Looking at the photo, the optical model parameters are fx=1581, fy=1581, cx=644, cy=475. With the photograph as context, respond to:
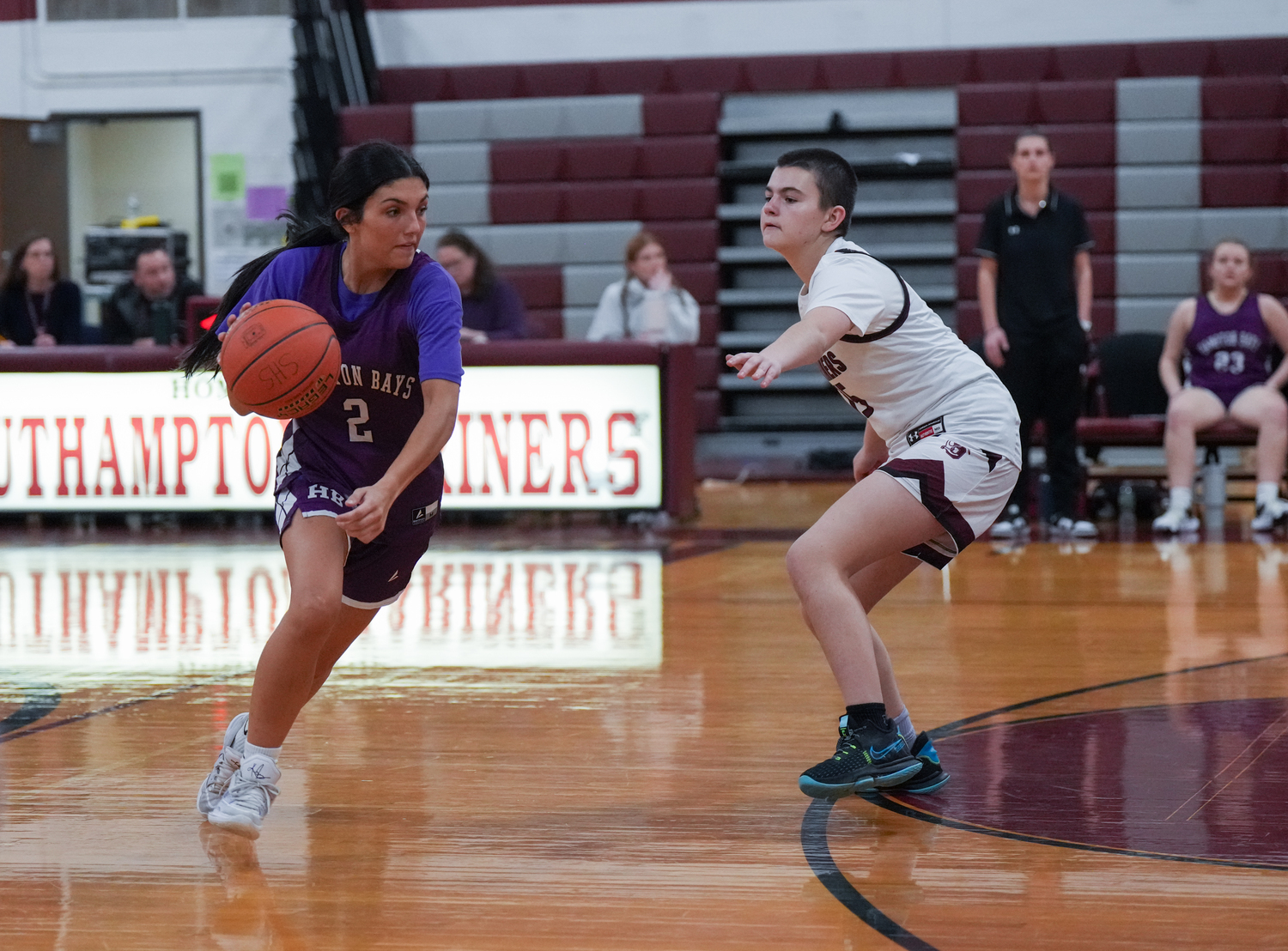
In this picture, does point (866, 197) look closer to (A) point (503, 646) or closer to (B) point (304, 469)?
(A) point (503, 646)

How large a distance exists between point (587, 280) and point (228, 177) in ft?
9.85

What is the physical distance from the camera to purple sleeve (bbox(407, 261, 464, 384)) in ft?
8.87

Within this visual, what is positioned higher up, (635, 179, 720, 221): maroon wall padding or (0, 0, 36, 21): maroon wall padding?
(0, 0, 36, 21): maroon wall padding

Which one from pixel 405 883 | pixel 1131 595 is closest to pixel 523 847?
pixel 405 883

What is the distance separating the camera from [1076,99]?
11.0 m

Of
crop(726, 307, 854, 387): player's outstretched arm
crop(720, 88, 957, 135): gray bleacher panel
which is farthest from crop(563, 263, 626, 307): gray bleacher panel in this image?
crop(726, 307, 854, 387): player's outstretched arm

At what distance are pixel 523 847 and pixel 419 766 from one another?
0.62 meters

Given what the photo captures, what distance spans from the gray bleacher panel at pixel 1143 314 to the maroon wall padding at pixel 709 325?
279 cm

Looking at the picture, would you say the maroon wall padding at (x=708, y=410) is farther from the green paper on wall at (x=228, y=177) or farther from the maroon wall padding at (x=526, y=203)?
the green paper on wall at (x=228, y=177)

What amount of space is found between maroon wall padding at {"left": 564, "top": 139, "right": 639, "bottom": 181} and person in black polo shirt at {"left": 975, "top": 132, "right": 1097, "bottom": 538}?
495 cm

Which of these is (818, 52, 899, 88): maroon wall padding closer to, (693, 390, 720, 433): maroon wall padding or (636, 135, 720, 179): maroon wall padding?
(636, 135, 720, 179): maroon wall padding

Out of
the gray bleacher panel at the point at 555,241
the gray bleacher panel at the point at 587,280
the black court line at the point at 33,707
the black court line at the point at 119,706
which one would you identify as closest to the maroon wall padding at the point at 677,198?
the gray bleacher panel at the point at 555,241

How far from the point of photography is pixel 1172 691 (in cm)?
379

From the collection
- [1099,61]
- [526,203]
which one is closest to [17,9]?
[526,203]
